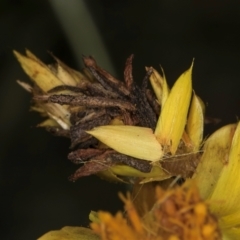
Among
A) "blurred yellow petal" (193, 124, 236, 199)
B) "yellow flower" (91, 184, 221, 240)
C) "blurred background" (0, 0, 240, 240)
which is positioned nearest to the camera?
"yellow flower" (91, 184, 221, 240)

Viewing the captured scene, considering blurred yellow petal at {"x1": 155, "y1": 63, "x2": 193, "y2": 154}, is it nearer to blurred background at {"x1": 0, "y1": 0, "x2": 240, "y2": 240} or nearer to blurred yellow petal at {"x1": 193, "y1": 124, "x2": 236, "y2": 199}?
blurred yellow petal at {"x1": 193, "y1": 124, "x2": 236, "y2": 199}

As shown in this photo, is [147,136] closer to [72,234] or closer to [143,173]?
[143,173]

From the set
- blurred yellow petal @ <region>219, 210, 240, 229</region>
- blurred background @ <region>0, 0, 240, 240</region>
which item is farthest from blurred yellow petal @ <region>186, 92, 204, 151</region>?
blurred background @ <region>0, 0, 240, 240</region>

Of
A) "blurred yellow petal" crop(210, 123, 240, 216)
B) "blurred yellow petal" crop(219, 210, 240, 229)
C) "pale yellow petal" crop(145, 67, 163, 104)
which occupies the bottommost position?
"blurred yellow petal" crop(219, 210, 240, 229)

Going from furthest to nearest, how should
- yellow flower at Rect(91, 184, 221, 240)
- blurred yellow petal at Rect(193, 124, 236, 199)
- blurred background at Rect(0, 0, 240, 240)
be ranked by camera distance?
blurred background at Rect(0, 0, 240, 240)
blurred yellow petal at Rect(193, 124, 236, 199)
yellow flower at Rect(91, 184, 221, 240)

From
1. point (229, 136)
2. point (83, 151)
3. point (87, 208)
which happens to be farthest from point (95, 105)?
point (87, 208)
